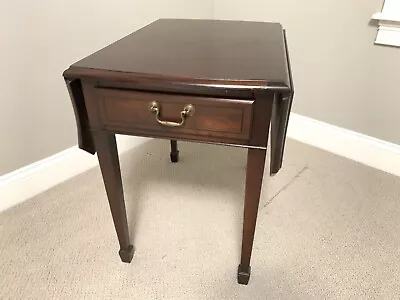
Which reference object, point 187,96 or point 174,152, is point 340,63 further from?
point 187,96

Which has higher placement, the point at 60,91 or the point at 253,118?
the point at 253,118

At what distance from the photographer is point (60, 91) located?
1.49 metres

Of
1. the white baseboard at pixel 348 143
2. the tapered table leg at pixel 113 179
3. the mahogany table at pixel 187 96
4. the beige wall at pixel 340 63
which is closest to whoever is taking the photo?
the mahogany table at pixel 187 96

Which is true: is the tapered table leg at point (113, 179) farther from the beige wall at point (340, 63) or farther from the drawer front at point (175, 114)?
the beige wall at point (340, 63)

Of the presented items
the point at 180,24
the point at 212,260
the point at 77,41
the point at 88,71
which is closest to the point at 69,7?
the point at 77,41

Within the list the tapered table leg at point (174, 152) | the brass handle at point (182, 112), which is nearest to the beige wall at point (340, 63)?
the tapered table leg at point (174, 152)

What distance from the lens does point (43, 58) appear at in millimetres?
1395

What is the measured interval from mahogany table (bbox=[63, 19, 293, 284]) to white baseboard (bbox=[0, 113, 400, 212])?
0.61 m

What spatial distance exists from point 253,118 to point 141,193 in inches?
32.7

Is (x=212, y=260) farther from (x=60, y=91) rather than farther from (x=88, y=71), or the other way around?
(x=60, y=91)

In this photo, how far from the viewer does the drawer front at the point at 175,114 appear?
85 cm

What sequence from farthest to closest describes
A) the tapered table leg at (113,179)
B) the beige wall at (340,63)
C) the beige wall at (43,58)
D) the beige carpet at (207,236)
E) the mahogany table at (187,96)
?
the beige wall at (340,63)
the beige wall at (43,58)
the beige carpet at (207,236)
the tapered table leg at (113,179)
the mahogany table at (187,96)

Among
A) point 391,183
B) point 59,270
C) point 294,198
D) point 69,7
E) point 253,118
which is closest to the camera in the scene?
point 253,118

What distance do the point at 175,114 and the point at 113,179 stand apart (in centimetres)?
30
